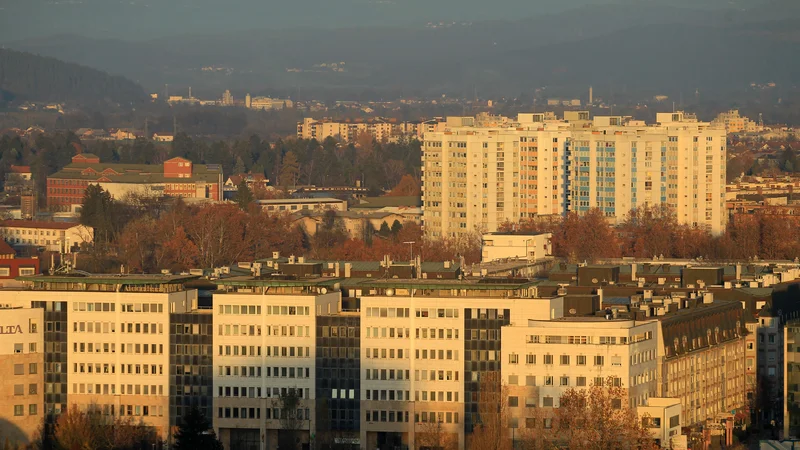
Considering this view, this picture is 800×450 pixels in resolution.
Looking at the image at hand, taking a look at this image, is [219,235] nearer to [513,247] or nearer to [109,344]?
[513,247]

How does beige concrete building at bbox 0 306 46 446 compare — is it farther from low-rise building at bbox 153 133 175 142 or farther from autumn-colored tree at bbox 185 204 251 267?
low-rise building at bbox 153 133 175 142

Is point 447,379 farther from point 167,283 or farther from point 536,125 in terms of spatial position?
point 536,125

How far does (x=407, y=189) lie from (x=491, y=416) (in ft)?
223

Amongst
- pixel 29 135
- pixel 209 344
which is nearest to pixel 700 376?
pixel 209 344

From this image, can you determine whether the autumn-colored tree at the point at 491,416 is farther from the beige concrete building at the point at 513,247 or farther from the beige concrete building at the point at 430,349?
the beige concrete building at the point at 513,247

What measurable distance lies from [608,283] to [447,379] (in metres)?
8.78

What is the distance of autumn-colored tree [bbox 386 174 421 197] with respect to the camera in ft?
352

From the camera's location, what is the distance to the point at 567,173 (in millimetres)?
86625

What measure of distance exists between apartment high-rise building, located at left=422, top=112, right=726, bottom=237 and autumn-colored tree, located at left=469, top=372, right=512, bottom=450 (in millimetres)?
41449

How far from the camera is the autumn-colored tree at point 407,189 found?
107m

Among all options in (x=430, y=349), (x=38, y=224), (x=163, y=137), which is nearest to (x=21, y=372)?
(x=430, y=349)

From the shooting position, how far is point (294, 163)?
127375 millimetres

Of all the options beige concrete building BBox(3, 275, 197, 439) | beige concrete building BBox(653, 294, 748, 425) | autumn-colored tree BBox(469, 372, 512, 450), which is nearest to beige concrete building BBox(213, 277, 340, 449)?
beige concrete building BBox(3, 275, 197, 439)

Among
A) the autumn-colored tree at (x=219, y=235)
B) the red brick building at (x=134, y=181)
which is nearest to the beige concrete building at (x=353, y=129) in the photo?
the red brick building at (x=134, y=181)
